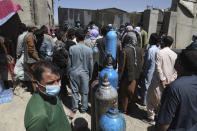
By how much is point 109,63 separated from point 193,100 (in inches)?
56.7

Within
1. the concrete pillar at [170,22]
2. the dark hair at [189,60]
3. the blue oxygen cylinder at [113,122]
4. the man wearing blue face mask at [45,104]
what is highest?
the concrete pillar at [170,22]

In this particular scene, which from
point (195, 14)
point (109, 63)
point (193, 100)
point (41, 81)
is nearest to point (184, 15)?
point (195, 14)

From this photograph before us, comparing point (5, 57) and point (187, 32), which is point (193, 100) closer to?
point (5, 57)

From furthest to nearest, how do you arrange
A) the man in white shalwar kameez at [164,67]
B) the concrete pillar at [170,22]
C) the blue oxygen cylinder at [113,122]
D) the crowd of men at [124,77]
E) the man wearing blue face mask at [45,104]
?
the concrete pillar at [170,22], the man in white shalwar kameez at [164,67], the blue oxygen cylinder at [113,122], the crowd of men at [124,77], the man wearing blue face mask at [45,104]

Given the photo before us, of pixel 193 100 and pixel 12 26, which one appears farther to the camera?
pixel 12 26

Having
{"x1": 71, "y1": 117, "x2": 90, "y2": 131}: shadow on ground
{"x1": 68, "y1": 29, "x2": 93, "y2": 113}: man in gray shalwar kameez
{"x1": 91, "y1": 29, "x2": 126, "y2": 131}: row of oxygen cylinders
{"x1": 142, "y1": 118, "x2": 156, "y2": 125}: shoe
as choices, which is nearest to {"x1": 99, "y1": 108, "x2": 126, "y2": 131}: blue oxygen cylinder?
{"x1": 91, "y1": 29, "x2": 126, "y2": 131}: row of oxygen cylinders

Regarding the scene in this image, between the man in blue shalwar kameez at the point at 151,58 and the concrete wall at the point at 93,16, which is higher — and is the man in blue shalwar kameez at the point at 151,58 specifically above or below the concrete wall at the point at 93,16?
below

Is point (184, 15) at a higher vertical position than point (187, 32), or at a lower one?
higher

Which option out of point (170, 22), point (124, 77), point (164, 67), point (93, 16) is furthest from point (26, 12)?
point (170, 22)

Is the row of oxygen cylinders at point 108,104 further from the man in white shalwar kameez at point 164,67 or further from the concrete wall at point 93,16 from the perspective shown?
the concrete wall at point 93,16

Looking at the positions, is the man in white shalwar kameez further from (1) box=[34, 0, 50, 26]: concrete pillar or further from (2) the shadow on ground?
(1) box=[34, 0, 50, 26]: concrete pillar

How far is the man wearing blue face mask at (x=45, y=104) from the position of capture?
1.33 metres

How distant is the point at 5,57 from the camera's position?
4.84 m

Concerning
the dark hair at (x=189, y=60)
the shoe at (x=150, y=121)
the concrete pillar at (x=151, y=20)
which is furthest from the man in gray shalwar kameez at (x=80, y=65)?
the concrete pillar at (x=151, y=20)
